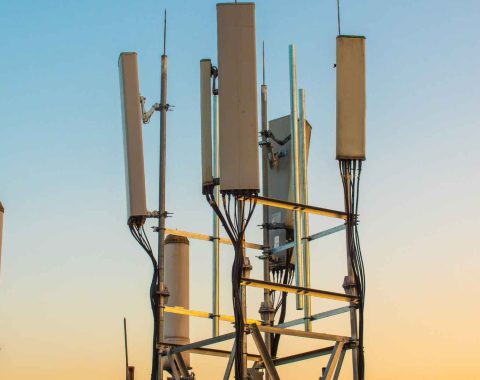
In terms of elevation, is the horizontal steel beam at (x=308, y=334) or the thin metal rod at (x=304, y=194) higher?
the thin metal rod at (x=304, y=194)

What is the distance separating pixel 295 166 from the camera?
2170 cm

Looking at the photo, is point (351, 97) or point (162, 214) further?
point (162, 214)

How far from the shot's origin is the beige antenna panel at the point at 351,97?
20422 mm

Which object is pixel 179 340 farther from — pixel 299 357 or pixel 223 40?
pixel 223 40

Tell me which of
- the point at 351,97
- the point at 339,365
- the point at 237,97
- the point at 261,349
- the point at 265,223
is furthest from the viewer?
the point at 265,223

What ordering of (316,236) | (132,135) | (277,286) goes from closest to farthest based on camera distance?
(277,286)
(316,236)
(132,135)

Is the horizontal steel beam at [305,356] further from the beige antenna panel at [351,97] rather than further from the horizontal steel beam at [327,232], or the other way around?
the beige antenna panel at [351,97]

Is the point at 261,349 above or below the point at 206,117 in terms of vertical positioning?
below

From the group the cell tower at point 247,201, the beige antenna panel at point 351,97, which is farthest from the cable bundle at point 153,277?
the beige antenna panel at point 351,97

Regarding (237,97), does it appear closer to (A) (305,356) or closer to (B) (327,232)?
(B) (327,232)

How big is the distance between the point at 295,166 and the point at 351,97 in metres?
1.94

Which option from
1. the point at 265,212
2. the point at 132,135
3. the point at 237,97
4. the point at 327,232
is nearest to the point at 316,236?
the point at 327,232

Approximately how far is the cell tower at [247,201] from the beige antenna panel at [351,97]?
0.02m

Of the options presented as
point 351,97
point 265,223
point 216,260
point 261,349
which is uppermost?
point 351,97
